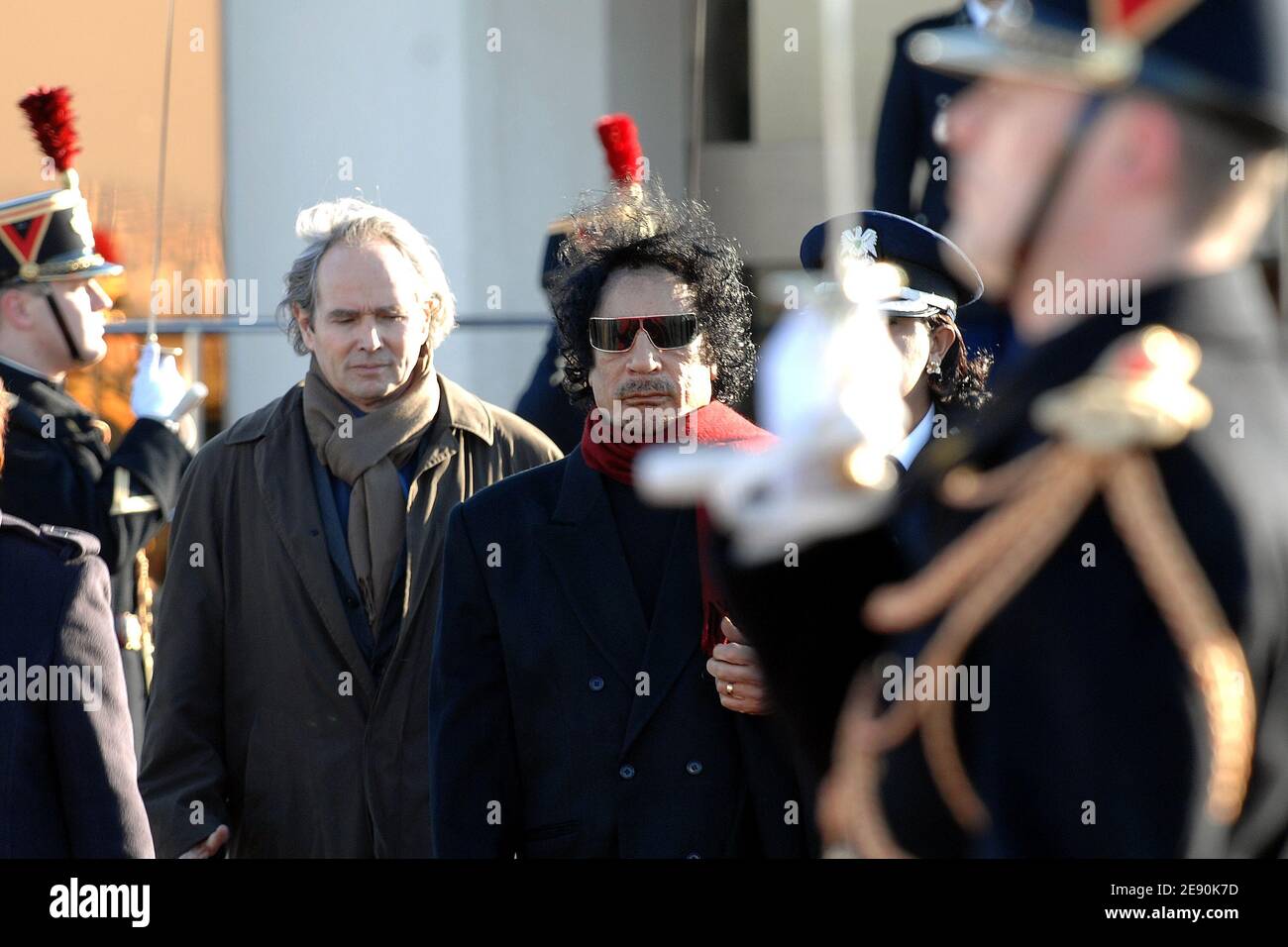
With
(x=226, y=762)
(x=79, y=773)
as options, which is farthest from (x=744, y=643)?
(x=226, y=762)

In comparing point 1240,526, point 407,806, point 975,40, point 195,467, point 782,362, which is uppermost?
point 975,40

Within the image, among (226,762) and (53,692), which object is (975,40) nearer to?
(53,692)

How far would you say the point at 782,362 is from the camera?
130 centimetres

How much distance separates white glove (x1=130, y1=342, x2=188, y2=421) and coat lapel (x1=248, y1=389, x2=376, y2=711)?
56cm

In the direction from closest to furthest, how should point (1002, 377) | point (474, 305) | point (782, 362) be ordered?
point (782, 362)
point (1002, 377)
point (474, 305)

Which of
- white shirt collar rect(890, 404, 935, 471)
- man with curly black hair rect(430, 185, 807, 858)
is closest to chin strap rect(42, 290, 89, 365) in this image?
man with curly black hair rect(430, 185, 807, 858)

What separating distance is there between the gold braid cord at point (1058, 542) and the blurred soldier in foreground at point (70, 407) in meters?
2.56

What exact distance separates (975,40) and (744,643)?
153 centimetres

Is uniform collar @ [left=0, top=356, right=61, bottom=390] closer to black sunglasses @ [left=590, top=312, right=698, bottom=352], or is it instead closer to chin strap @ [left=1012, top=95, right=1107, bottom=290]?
black sunglasses @ [left=590, top=312, right=698, bottom=352]

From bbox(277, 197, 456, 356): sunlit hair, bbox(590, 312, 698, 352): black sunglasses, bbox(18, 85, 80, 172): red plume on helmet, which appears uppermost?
bbox(18, 85, 80, 172): red plume on helmet

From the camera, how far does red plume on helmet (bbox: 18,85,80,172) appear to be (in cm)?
446

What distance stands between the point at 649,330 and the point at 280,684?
105 cm

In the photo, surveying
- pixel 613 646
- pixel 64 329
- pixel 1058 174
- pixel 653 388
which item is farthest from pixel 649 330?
pixel 1058 174

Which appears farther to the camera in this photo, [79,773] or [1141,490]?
[79,773]
